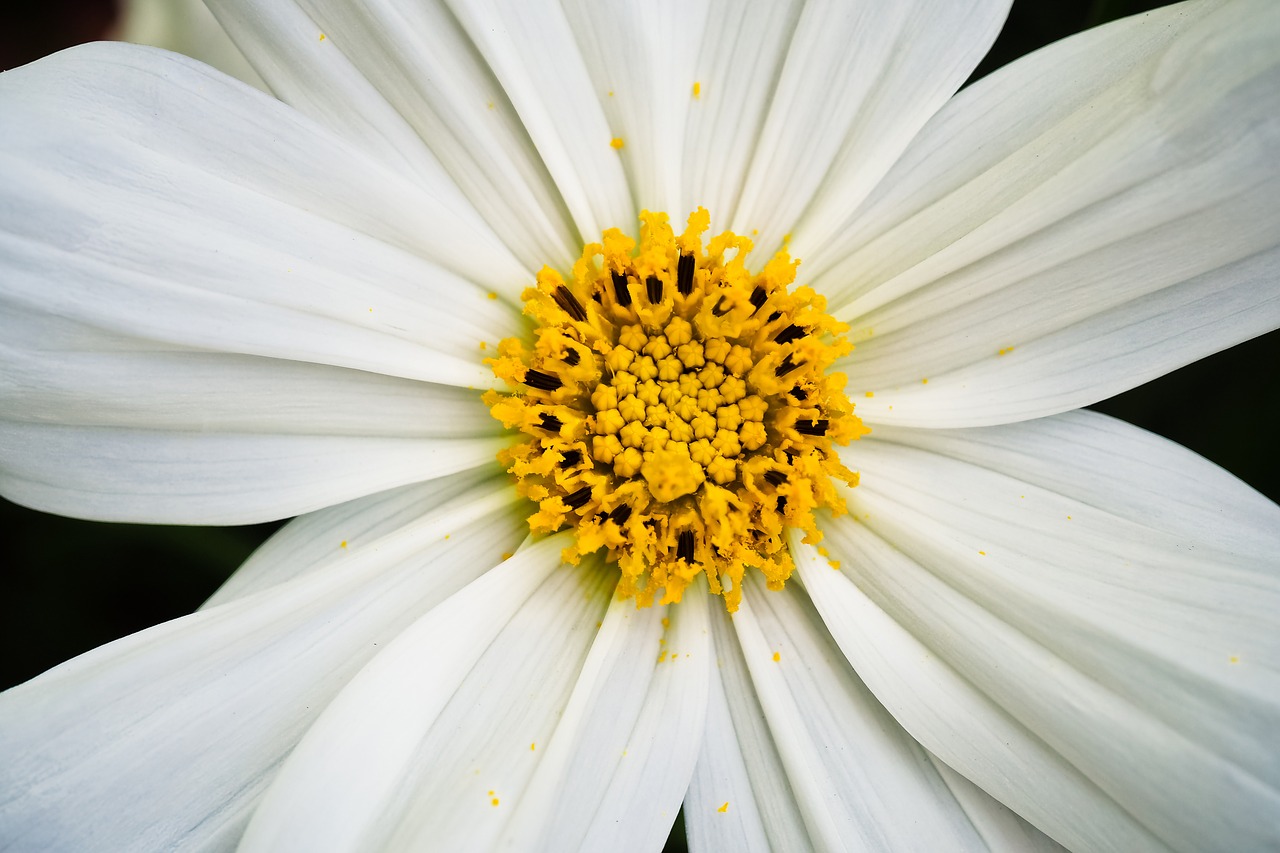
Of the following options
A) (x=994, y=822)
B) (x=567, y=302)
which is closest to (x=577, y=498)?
(x=567, y=302)

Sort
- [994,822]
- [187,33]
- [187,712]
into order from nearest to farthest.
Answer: [187,712]
[994,822]
[187,33]

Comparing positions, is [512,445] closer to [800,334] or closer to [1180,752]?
[800,334]

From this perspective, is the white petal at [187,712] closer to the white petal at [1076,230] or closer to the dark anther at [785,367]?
the dark anther at [785,367]

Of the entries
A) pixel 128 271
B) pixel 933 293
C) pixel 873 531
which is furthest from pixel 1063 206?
pixel 128 271

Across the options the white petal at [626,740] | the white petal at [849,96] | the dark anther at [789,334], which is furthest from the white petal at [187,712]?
the white petal at [849,96]

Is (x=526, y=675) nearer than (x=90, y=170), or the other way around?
(x=90, y=170)

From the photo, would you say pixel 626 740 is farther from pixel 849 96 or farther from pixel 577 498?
pixel 849 96

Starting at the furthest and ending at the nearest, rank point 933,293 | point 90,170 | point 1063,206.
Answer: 1. point 933,293
2. point 1063,206
3. point 90,170
